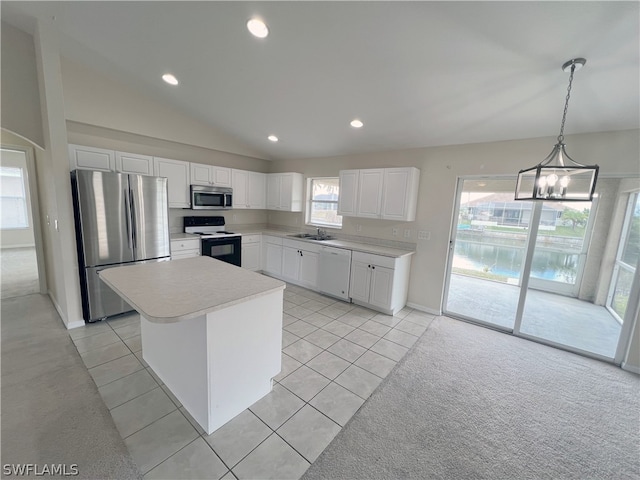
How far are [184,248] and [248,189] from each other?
6.00ft

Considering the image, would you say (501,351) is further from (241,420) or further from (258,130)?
(258,130)

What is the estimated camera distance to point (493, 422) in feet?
6.51

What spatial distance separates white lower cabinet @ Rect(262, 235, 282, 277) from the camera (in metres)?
5.08

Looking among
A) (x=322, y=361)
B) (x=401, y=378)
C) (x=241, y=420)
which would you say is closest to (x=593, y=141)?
(x=401, y=378)

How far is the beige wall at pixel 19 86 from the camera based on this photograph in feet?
8.59

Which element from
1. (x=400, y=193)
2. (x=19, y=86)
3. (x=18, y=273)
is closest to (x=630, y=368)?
(x=400, y=193)

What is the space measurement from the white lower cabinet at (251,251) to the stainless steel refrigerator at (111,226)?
1.65 metres

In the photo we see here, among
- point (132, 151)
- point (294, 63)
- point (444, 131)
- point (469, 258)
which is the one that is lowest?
point (469, 258)

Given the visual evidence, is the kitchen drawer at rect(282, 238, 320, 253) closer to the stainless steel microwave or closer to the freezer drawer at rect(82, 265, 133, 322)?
the stainless steel microwave

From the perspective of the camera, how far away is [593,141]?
8.99ft

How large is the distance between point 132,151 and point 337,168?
3.35m

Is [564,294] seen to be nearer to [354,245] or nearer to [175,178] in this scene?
[354,245]

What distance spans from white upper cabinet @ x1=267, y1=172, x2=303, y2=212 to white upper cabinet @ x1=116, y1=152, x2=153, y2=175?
2261mm

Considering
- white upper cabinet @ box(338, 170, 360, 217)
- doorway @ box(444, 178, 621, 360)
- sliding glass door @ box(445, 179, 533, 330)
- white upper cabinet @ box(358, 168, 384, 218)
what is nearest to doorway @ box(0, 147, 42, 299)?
white upper cabinet @ box(338, 170, 360, 217)
